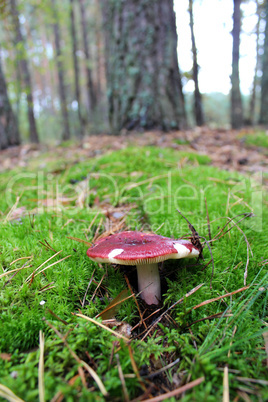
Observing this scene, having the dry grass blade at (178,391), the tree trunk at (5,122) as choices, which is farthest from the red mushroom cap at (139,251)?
the tree trunk at (5,122)

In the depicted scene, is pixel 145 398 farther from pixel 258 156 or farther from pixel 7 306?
pixel 258 156

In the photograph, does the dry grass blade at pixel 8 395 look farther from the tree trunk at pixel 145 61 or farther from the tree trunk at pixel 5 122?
the tree trunk at pixel 5 122

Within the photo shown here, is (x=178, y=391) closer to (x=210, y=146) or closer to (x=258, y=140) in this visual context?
(x=210, y=146)

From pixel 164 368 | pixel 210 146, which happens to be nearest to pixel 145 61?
pixel 210 146

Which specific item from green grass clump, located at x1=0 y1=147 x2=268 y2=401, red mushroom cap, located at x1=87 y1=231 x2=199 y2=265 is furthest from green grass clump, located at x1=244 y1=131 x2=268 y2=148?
red mushroom cap, located at x1=87 y1=231 x2=199 y2=265

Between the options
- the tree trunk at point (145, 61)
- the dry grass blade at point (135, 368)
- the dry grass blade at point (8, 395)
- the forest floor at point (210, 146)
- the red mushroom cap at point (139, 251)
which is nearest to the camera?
the dry grass blade at point (8, 395)

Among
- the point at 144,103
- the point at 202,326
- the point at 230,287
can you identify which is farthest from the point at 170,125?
the point at 202,326
